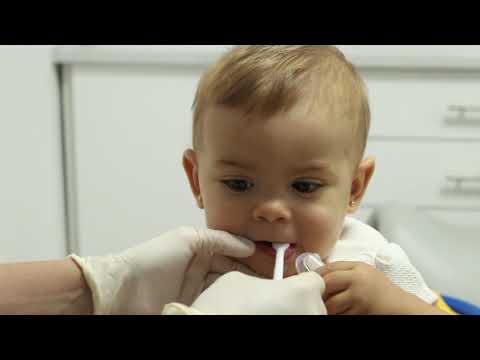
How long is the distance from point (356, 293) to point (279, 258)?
9 cm

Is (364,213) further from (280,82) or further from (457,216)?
(280,82)

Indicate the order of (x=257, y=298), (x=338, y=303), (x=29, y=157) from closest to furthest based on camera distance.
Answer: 1. (x=257, y=298)
2. (x=338, y=303)
3. (x=29, y=157)

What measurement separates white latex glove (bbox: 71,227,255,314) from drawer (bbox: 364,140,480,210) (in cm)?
83

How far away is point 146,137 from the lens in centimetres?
142

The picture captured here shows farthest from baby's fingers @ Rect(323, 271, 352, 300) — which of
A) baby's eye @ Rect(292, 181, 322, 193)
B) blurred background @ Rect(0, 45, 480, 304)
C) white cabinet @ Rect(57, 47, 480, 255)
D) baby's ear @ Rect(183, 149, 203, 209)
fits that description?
white cabinet @ Rect(57, 47, 480, 255)

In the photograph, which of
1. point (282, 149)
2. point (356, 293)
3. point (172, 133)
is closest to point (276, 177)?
point (282, 149)

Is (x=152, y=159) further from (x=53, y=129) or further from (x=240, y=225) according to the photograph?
(x=240, y=225)

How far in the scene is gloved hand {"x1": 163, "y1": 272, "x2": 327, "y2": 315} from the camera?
38 centimetres

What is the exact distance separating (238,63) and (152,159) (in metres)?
0.83

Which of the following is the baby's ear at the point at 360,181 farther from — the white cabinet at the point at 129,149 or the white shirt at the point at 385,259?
the white cabinet at the point at 129,149

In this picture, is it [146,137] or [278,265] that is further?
[146,137]

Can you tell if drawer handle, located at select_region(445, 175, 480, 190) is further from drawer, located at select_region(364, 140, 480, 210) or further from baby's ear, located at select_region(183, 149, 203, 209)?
baby's ear, located at select_region(183, 149, 203, 209)

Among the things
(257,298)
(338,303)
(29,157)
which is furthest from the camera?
(29,157)

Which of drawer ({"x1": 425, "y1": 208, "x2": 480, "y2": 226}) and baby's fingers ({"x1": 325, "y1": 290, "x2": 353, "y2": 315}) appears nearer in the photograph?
baby's fingers ({"x1": 325, "y1": 290, "x2": 353, "y2": 315})
